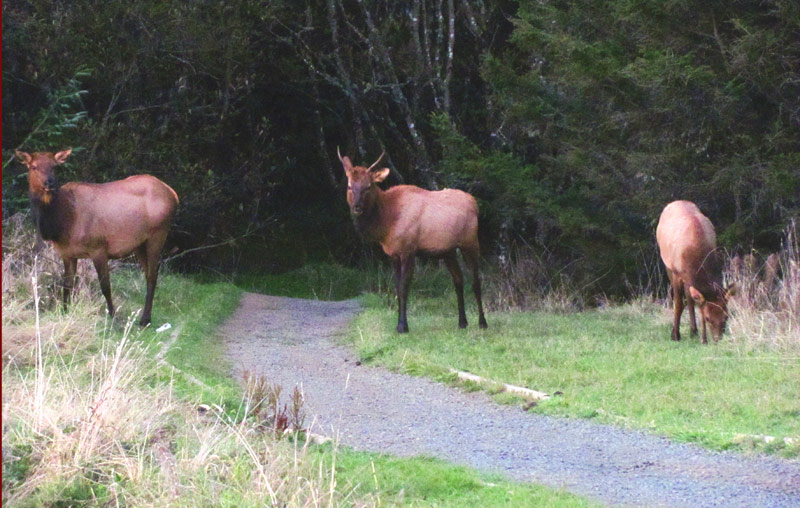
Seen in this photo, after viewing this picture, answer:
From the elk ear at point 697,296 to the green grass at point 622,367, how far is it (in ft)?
1.48

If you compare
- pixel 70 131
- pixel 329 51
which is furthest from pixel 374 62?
pixel 70 131

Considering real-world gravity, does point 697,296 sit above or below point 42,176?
below

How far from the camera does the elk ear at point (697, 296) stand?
470 inches

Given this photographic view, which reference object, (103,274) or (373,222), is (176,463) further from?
(373,222)

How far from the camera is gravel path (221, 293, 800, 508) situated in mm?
6473

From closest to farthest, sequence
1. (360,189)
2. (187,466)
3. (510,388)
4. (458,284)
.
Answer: (187,466)
(510,388)
(360,189)
(458,284)

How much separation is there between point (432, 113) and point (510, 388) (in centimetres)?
1265

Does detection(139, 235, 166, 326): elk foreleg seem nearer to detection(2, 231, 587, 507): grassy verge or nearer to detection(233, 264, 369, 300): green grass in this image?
detection(2, 231, 587, 507): grassy verge

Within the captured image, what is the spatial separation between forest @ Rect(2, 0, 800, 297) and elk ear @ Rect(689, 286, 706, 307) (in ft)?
10.2

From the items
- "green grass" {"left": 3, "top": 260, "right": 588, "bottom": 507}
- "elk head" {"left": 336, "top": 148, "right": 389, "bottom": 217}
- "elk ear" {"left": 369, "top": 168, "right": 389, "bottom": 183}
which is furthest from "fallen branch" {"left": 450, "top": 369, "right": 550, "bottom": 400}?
"elk ear" {"left": 369, "top": 168, "right": 389, "bottom": 183}

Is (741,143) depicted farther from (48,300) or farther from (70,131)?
(70,131)

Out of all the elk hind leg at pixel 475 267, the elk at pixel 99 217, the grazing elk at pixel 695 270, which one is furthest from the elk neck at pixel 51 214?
the grazing elk at pixel 695 270

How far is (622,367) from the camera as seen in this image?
10.2 metres

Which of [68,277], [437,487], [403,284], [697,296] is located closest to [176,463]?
[437,487]
